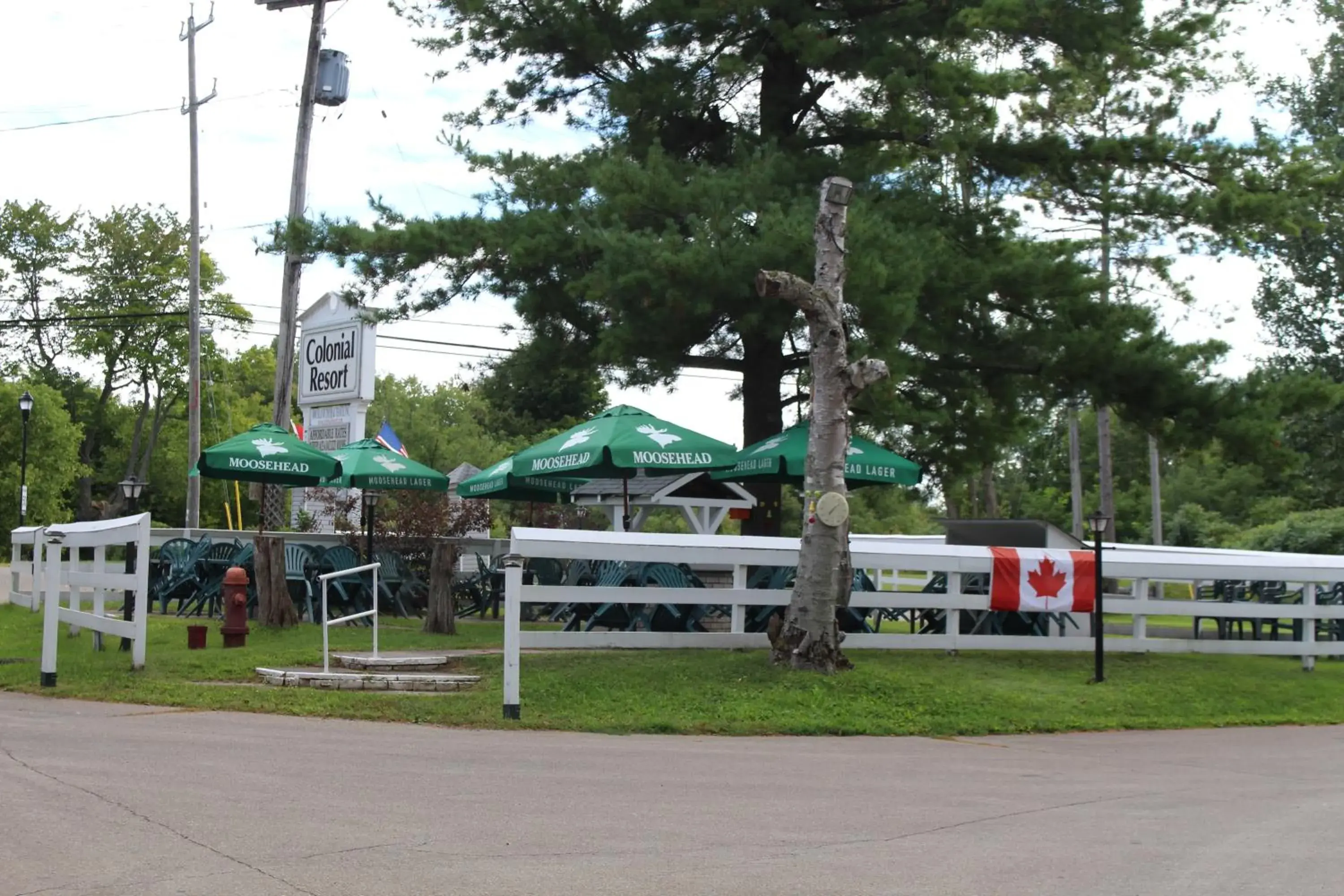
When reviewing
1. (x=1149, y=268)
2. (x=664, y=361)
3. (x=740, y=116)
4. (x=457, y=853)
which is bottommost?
(x=457, y=853)

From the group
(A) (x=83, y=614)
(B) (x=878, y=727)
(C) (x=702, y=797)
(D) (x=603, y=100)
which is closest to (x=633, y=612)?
(B) (x=878, y=727)

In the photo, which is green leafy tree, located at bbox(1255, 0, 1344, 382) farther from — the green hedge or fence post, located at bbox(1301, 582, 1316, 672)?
fence post, located at bbox(1301, 582, 1316, 672)

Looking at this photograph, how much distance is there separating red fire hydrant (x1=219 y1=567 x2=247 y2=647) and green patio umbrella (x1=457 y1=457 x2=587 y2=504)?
170 inches

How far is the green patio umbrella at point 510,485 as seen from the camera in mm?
19719

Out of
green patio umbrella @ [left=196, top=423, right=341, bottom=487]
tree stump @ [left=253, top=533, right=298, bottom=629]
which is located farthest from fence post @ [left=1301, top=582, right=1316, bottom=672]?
green patio umbrella @ [left=196, top=423, right=341, bottom=487]

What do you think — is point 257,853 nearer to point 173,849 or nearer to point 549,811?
point 173,849

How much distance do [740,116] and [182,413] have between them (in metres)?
49.1

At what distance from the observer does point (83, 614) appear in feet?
47.1

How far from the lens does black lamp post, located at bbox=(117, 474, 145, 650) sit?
15195 mm

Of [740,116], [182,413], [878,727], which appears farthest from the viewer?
[182,413]

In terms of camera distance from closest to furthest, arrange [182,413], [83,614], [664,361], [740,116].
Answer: [83,614] < [664,361] < [740,116] < [182,413]

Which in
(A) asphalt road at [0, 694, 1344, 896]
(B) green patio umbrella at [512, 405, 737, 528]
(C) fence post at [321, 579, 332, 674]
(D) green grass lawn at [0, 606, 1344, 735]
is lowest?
(A) asphalt road at [0, 694, 1344, 896]

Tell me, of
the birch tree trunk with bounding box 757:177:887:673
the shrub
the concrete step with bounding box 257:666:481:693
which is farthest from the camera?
the shrub

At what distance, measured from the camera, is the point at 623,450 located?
16422mm
